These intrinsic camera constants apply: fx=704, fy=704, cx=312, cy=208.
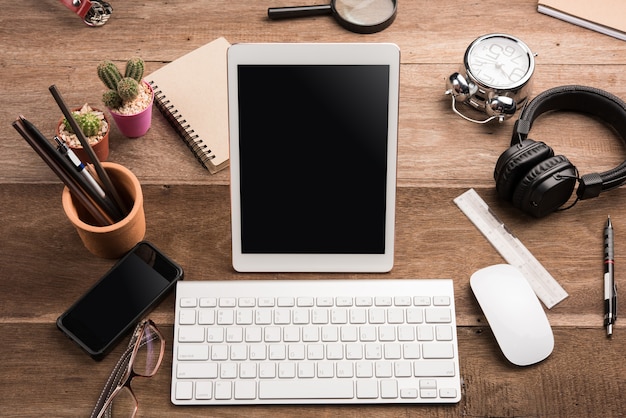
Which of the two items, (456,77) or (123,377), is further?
(456,77)

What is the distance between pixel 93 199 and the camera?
0.94 m

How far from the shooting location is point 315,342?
3.15 feet

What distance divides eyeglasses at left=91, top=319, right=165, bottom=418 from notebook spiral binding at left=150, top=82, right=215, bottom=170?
276 mm

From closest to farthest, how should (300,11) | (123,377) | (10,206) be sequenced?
(123,377) < (10,206) < (300,11)

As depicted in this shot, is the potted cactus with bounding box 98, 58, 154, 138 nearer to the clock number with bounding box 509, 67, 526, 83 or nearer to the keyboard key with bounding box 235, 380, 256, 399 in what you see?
the keyboard key with bounding box 235, 380, 256, 399

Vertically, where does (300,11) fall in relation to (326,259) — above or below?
above

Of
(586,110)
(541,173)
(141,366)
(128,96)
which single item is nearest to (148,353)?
(141,366)

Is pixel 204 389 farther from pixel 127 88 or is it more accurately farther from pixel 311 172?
pixel 127 88

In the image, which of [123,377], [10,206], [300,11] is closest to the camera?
[123,377]

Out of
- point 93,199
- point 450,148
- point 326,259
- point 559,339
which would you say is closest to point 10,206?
point 93,199

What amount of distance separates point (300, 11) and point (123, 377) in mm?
673

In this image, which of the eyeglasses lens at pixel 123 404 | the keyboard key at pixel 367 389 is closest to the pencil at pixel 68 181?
the eyeglasses lens at pixel 123 404

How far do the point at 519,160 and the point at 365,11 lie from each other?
406 mm

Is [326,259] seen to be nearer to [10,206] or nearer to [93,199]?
[93,199]
